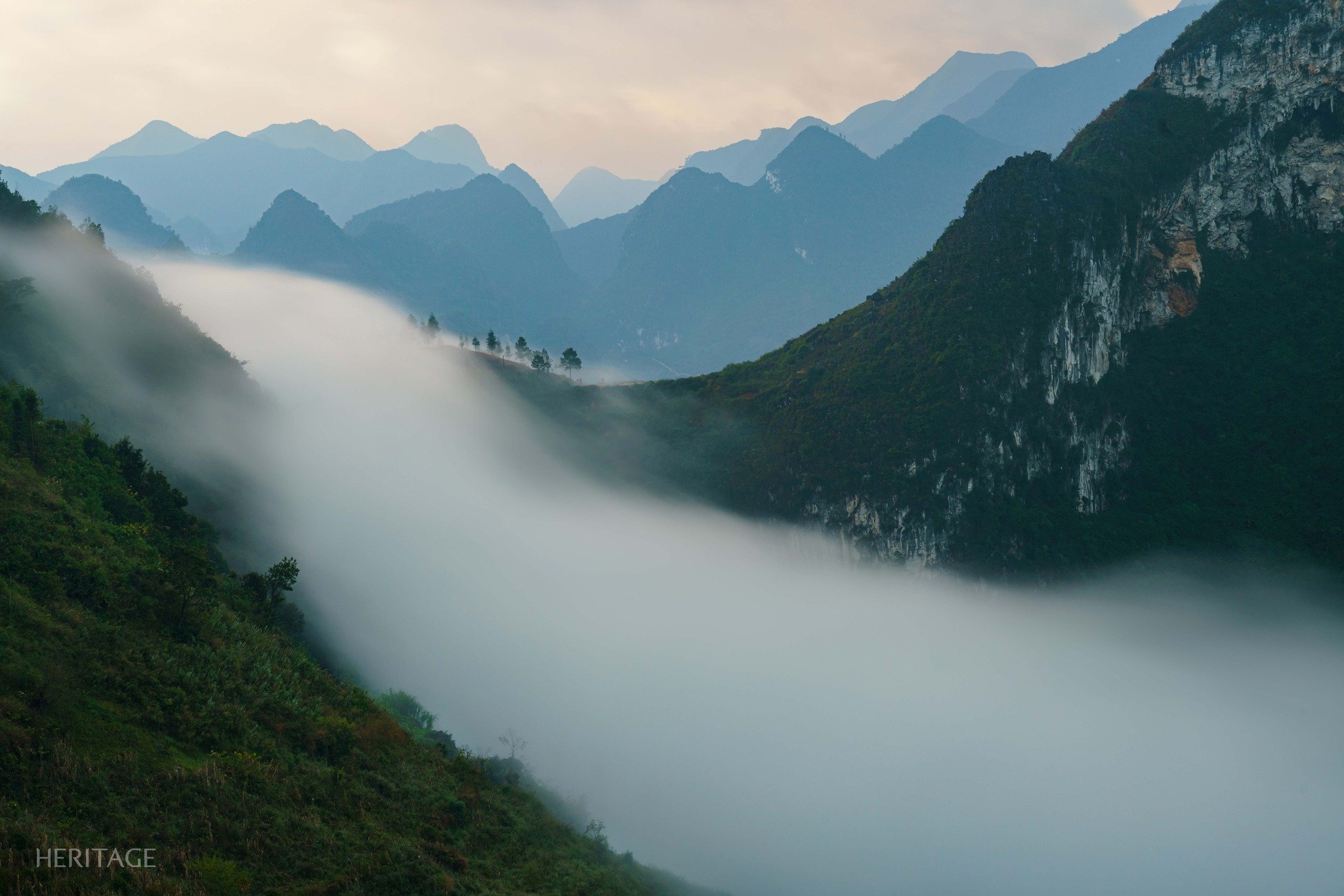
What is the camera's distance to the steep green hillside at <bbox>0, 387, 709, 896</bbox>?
24.5 m

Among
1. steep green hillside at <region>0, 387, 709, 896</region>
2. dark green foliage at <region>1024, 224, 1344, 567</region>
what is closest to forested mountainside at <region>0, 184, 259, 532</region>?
steep green hillside at <region>0, 387, 709, 896</region>

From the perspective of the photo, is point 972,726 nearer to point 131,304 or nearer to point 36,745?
point 36,745

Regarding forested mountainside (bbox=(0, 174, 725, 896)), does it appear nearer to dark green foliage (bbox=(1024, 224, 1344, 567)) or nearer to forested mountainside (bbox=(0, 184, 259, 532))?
forested mountainside (bbox=(0, 184, 259, 532))

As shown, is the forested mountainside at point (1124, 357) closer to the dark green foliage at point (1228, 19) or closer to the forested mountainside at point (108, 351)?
the dark green foliage at point (1228, 19)

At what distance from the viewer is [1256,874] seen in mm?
93750

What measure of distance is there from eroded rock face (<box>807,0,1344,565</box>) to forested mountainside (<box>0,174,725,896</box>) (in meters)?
76.3

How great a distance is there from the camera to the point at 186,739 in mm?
30344

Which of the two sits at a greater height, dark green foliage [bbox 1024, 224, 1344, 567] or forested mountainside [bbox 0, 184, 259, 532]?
dark green foliage [bbox 1024, 224, 1344, 567]

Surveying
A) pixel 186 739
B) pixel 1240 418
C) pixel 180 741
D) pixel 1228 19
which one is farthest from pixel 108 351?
pixel 1228 19

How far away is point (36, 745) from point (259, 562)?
173ft

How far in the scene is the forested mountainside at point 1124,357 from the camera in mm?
120125

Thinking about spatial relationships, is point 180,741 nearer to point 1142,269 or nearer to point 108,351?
point 108,351

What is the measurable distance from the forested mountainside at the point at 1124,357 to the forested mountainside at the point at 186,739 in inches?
3170

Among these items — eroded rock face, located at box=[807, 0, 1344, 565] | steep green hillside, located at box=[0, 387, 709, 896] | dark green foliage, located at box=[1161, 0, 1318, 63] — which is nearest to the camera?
steep green hillside, located at box=[0, 387, 709, 896]
